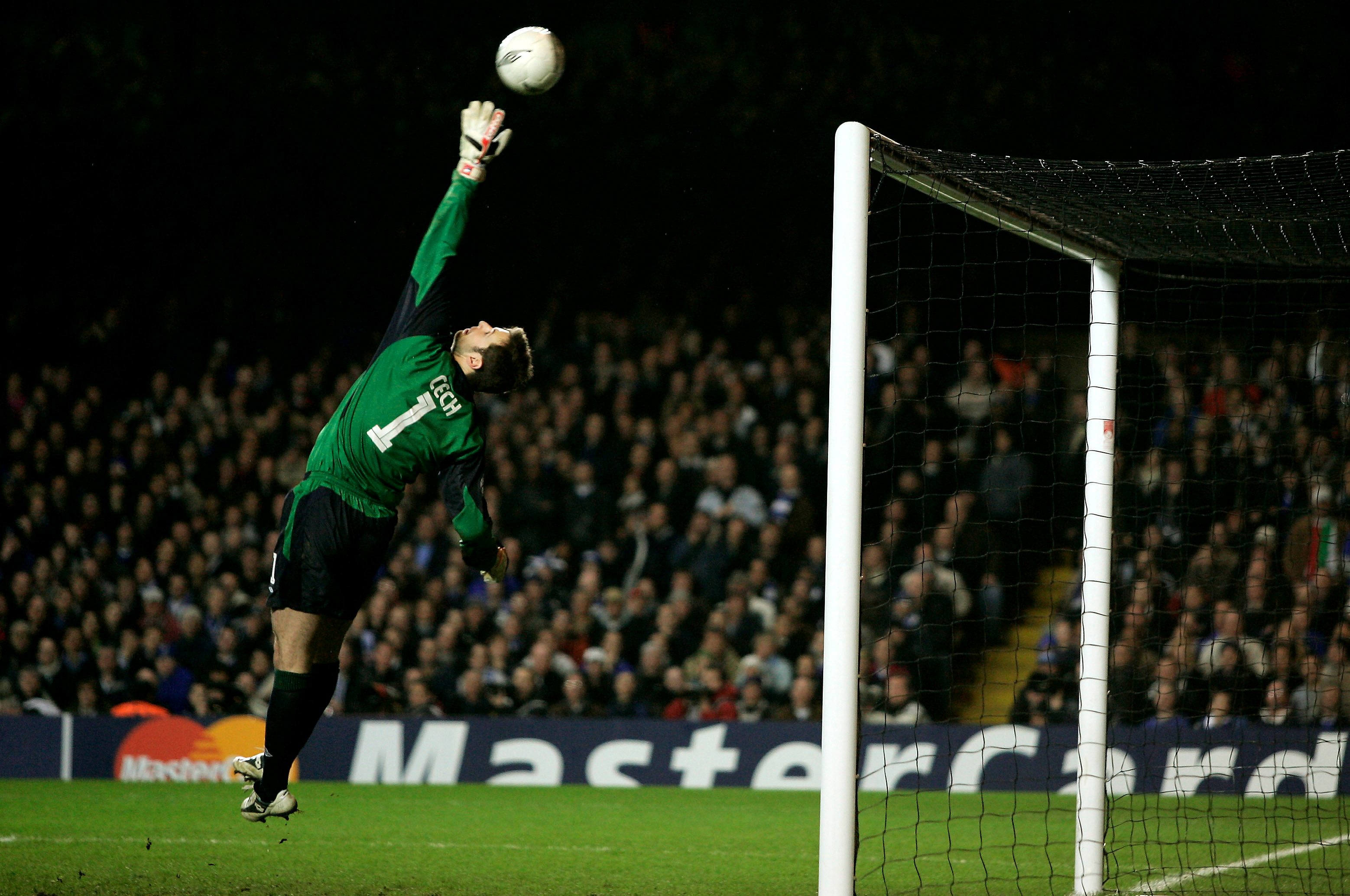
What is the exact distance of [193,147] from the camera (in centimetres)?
1332

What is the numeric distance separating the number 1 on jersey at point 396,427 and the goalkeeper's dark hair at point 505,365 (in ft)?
0.86

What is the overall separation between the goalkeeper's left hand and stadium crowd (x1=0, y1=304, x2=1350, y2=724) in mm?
5080

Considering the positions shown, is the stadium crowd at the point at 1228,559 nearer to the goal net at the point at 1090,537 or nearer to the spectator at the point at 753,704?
the goal net at the point at 1090,537

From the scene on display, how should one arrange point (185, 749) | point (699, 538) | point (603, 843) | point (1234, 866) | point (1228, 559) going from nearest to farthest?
point (1234, 866) → point (603, 843) → point (185, 749) → point (1228, 559) → point (699, 538)

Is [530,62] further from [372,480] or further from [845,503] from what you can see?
[845,503]

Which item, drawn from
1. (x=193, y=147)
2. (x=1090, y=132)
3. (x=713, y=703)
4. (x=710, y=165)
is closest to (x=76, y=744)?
(x=713, y=703)

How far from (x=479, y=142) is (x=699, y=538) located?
662 centimetres

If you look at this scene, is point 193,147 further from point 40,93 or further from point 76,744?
point 76,744

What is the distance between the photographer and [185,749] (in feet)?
32.3

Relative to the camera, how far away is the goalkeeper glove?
4.67 meters

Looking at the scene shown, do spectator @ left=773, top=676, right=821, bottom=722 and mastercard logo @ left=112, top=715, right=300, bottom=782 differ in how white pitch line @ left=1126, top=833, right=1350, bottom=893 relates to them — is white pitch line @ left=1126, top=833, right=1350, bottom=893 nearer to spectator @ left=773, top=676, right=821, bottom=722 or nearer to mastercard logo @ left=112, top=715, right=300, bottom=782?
spectator @ left=773, top=676, right=821, bottom=722

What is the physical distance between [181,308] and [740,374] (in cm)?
573

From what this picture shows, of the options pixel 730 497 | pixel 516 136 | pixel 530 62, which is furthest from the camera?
pixel 516 136

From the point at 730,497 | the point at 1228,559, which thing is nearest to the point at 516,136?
the point at 730,497
